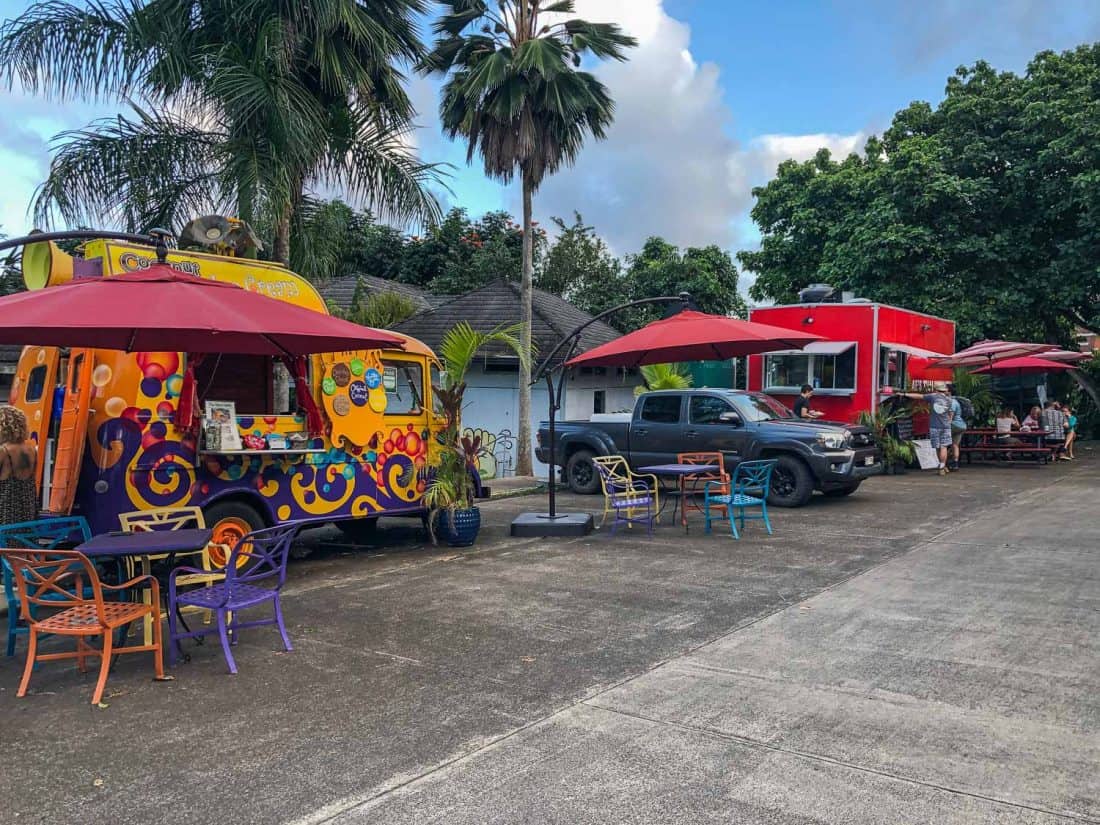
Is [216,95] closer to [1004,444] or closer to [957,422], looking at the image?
[957,422]

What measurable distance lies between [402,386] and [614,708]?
5.77 m

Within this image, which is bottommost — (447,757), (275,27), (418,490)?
(447,757)

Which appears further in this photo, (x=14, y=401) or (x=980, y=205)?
(x=980, y=205)

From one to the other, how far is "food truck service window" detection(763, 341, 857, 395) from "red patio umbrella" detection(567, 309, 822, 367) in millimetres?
5775

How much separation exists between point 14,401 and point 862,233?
20830 millimetres

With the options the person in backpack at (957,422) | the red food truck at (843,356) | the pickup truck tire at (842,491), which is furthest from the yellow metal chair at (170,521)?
the person in backpack at (957,422)

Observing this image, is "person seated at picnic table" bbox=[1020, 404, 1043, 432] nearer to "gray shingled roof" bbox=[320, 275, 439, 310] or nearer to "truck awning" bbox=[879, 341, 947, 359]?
"truck awning" bbox=[879, 341, 947, 359]

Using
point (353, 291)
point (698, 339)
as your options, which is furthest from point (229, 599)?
point (353, 291)

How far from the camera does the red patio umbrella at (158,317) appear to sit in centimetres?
530

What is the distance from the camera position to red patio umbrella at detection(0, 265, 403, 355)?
530 cm

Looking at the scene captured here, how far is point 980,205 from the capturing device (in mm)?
22391

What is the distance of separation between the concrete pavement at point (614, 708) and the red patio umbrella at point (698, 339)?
3.29 meters

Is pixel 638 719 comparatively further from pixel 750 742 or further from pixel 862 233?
pixel 862 233

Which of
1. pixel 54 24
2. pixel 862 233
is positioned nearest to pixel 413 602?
pixel 54 24
